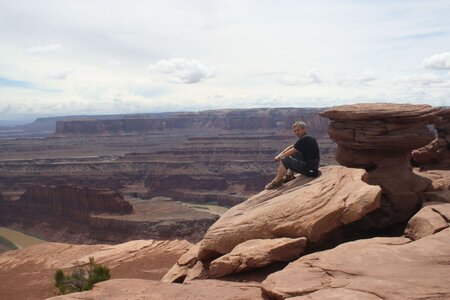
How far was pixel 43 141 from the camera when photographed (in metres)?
182

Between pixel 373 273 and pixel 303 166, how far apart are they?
21.5ft

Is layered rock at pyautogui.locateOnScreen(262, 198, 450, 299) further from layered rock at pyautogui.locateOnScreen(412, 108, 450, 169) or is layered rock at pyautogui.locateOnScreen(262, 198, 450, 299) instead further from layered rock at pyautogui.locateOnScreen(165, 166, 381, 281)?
layered rock at pyautogui.locateOnScreen(412, 108, 450, 169)

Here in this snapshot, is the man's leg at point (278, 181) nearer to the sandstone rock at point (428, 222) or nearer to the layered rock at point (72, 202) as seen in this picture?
the sandstone rock at point (428, 222)

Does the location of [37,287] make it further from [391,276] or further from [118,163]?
Result: [118,163]

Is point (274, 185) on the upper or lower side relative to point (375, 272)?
upper

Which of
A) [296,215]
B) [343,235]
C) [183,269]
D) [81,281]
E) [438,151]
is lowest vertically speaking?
[81,281]

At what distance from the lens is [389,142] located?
1602 cm

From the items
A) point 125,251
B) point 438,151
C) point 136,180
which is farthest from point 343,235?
point 136,180

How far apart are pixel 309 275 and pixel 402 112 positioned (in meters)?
8.77

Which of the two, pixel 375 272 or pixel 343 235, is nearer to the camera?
pixel 375 272

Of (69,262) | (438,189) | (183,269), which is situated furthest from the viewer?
(69,262)

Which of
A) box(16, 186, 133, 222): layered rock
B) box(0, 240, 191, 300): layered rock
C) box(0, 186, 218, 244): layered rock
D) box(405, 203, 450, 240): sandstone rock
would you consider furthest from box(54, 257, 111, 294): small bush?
box(16, 186, 133, 222): layered rock

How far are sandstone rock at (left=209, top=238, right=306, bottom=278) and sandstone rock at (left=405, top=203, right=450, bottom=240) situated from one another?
9.46ft

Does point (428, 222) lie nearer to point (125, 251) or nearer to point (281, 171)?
point (281, 171)
